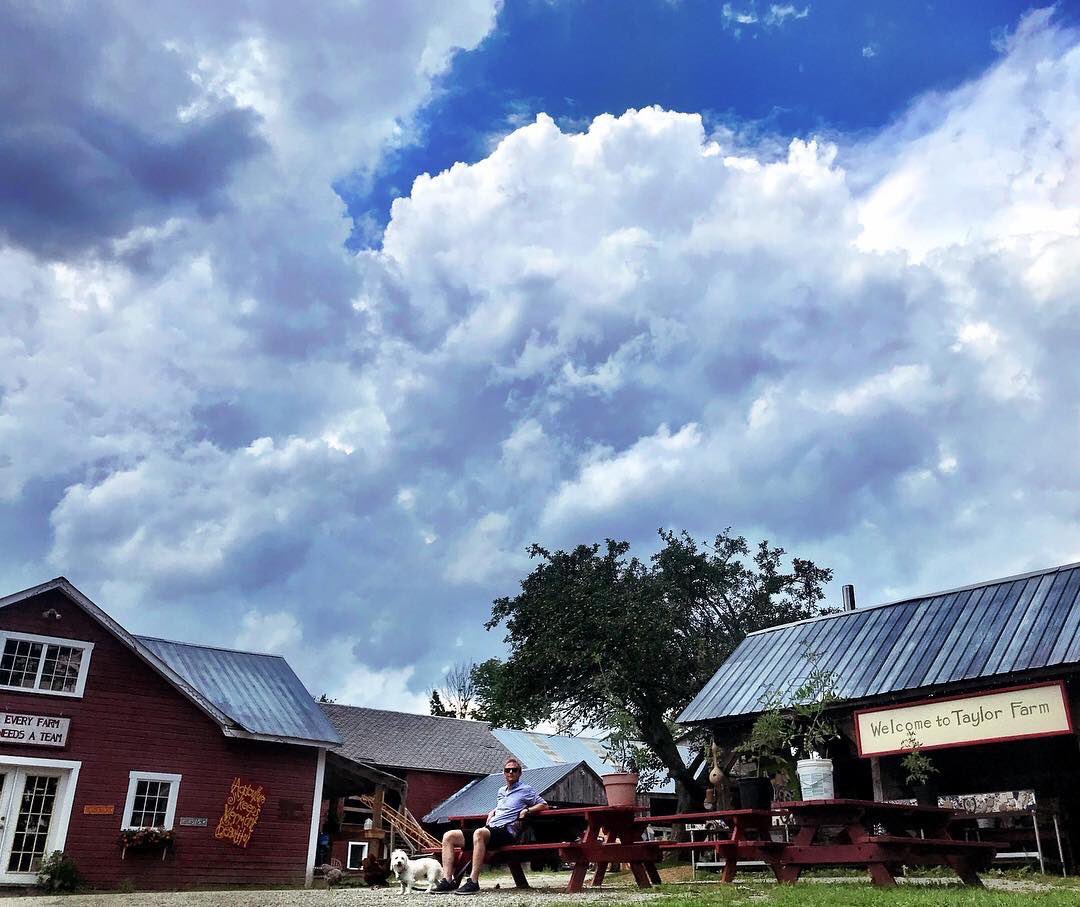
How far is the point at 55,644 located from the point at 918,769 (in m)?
16.7

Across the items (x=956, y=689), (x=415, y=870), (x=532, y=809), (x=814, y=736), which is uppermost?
(x=956, y=689)

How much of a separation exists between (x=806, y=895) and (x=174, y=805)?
637 inches

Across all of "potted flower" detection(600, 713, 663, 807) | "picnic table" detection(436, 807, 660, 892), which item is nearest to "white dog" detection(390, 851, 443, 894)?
"picnic table" detection(436, 807, 660, 892)

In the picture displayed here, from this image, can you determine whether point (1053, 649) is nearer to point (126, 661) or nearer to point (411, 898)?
point (411, 898)

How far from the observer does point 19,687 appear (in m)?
19.3

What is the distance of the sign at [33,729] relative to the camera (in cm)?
1891

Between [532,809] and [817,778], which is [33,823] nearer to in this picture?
[532,809]

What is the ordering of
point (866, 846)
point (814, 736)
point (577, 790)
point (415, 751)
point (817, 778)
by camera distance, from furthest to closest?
point (415, 751) < point (577, 790) < point (814, 736) < point (817, 778) < point (866, 846)

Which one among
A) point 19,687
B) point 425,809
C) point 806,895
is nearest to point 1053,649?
point 806,895

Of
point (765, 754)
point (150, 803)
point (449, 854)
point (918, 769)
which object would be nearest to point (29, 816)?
point (150, 803)

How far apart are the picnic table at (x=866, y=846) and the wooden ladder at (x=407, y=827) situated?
17.1 metres

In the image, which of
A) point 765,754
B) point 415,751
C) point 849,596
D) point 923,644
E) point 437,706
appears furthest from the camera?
point 437,706

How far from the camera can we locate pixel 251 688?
24.3m

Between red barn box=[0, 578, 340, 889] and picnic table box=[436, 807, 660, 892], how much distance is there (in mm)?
12318
